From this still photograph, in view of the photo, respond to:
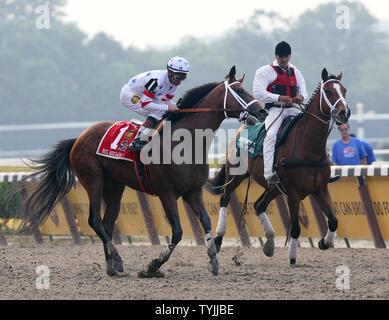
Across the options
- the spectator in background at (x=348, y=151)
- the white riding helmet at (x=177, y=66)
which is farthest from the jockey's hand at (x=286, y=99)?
the spectator in background at (x=348, y=151)

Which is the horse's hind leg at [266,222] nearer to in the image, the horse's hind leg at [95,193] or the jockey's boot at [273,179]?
the jockey's boot at [273,179]

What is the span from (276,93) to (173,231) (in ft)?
7.02

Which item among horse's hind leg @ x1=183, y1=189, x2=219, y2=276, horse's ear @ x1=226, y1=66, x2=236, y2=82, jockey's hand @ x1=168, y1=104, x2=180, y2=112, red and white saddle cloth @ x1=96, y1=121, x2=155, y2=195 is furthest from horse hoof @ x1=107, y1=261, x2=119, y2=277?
horse's ear @ x1=226, y1=66, x2=236, y2=82

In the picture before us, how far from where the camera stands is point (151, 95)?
795 cm

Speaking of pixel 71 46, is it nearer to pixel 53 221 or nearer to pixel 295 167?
pixel 53 221

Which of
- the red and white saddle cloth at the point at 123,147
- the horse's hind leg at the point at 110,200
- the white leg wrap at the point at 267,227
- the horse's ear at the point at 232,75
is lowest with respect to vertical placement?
the white leg wrap at the point at 267,227

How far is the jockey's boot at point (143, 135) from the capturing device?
26.2 feet

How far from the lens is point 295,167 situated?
8.64 meters

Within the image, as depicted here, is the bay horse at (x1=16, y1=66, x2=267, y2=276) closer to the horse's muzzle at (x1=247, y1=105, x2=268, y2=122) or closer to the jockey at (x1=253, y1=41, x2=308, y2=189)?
the horse's muzzle at (x1=247, y1=105, x2=268, y2=122)

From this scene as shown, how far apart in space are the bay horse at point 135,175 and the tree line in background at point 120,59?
44279mm

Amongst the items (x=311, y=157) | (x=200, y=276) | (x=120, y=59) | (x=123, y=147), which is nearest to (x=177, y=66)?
(x=123, y=147)

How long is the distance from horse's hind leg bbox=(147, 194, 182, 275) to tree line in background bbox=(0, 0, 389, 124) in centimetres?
4533
